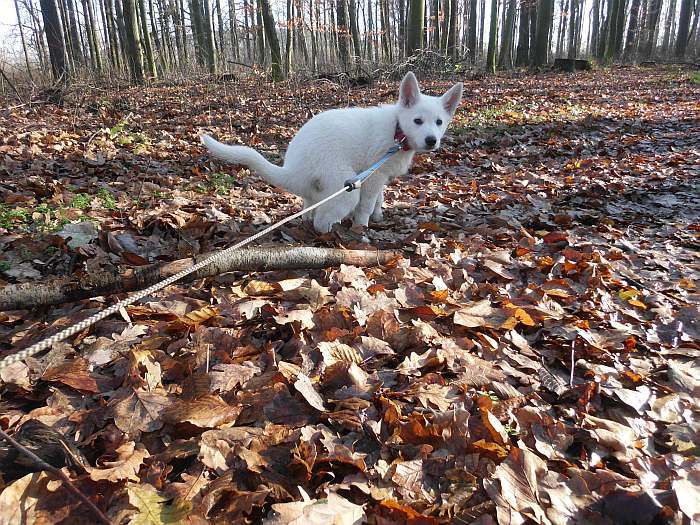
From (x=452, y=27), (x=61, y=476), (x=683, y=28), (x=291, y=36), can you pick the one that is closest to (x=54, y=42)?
(x=291, y=36)

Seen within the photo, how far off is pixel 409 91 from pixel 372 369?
10.4 feet

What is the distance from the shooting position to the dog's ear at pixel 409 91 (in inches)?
174

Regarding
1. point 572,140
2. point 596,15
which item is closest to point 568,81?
point 572,140

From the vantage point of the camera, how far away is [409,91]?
176 inches

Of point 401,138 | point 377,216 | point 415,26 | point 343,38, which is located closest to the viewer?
point 401,138

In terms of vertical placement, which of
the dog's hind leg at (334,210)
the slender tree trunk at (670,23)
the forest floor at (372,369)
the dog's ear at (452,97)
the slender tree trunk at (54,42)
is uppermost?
the slender tree trunk at (670,23)

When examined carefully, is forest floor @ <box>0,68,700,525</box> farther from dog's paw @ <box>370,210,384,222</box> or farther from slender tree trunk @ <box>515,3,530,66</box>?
slender tree trunk @ <box>515,3,530,66</box>

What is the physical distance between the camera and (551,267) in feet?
12.4

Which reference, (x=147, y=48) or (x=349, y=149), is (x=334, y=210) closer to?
(x=349, y=149)

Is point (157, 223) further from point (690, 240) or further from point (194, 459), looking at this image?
point (690, 240)

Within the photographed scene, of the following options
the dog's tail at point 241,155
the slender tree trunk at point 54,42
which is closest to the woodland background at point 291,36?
the slender tree trunk at point 54,42

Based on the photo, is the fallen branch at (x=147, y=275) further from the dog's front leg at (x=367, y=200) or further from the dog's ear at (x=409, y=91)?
the dog's ear at (x=409, y=91)

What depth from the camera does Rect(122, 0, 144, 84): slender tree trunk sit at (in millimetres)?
14211

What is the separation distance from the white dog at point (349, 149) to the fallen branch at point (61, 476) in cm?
296
